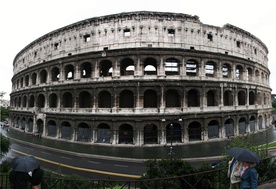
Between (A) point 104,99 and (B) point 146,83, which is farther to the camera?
(A) point 104,99

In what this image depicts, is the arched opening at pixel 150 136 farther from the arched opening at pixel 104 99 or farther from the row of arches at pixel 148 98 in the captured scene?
the arched opening at pixel 104 99

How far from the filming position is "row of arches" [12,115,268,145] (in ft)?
80.3

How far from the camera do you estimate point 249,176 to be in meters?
4.74

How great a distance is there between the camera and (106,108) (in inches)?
1001

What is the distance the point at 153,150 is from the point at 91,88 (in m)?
13.3

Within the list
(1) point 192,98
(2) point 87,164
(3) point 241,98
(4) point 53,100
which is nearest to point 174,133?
(1) point 192,98

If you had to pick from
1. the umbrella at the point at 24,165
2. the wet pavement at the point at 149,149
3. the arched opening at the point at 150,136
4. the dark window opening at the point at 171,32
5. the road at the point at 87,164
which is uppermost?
the dark window opening at the point at 171,32

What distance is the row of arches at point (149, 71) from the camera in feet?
84.4

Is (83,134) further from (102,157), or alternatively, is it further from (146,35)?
(146,35)

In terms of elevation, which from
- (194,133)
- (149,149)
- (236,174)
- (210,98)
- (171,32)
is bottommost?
(149,149)

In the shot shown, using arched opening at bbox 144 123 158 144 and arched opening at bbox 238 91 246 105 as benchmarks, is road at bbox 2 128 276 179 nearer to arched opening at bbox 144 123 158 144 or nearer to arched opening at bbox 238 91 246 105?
arched opening at bbox 144 123 158 144

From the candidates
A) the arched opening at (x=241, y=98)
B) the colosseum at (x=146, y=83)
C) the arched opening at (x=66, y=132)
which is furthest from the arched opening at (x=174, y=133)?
the arched opening at (x=66, y=132)

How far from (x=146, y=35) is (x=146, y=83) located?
758 cm

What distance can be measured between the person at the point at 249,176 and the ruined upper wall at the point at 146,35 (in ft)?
74.7
